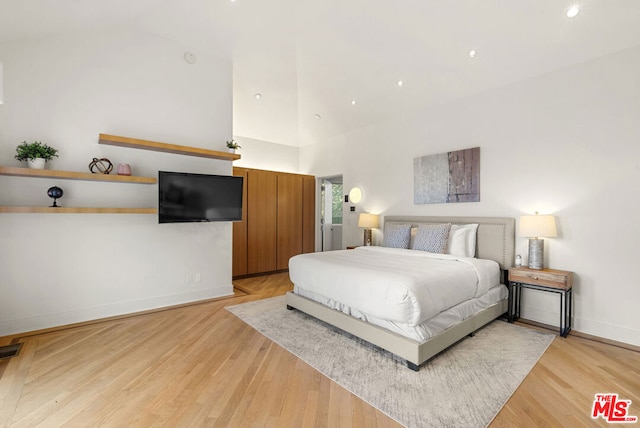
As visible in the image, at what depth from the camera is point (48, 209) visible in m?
3.02

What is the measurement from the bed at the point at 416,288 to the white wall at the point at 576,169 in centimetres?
34

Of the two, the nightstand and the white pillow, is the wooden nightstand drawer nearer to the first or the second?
the nightstand

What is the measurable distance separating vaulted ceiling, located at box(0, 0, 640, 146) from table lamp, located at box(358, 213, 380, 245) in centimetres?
173

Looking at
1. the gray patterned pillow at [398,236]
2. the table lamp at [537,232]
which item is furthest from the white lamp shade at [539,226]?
the gray patterned pillow at [398,236]

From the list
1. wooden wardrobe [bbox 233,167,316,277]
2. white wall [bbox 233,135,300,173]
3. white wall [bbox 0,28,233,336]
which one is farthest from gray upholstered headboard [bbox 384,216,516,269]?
white wall [bbox 233,135,300,173]

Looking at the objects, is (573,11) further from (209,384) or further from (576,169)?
(209,384)

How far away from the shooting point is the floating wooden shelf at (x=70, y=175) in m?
2.87

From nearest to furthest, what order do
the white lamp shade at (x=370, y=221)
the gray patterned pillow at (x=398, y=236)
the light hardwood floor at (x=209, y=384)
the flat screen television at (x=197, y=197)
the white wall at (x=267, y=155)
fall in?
the light hardwood floor at (x=209, y=384) → the flat screen television at (x=197, y=197) → the gray patterned pillow at (x=398, y=236) → the white lamp shade at (x=370, y=221) → the white wall at (x=267, y=155)

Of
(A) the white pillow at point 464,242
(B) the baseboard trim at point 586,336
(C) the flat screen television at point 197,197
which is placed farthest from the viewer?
(A) the white pillow at point 464,242

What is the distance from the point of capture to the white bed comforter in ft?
7.91

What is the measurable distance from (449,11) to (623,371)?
3.68 m

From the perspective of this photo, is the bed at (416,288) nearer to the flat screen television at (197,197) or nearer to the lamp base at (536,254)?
the lamp base at (536,254)

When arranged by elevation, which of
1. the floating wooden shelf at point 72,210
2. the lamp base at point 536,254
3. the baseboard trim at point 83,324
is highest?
the floating wooden shelf at point 72,210

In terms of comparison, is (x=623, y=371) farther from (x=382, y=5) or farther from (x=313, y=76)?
(x=313, y=76)
